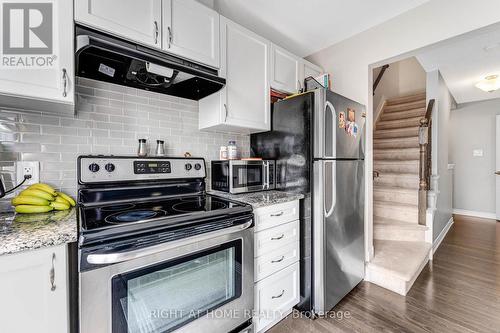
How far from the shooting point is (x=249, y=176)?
5.99 ft

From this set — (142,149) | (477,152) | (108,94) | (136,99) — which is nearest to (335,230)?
(142,149)

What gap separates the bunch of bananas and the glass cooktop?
4.8 inches

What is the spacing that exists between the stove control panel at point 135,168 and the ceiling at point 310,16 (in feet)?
4.40

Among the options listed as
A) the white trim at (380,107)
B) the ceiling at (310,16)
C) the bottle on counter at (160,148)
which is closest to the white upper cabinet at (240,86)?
the ceiling at (310,16)

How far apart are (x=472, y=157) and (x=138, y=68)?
20.6 feet

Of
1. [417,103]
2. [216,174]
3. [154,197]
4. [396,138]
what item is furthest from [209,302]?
[417,103]

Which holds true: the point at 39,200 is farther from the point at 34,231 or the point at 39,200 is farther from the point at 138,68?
the point at 138,68

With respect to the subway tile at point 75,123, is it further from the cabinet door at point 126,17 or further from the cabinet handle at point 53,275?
the cabinet handle at point 53,275

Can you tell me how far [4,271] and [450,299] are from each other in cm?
288

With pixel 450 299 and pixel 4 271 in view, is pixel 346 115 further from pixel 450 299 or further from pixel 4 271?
pixel 4 271

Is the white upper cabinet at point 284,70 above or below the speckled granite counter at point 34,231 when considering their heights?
above

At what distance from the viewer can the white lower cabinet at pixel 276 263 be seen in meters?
1.50

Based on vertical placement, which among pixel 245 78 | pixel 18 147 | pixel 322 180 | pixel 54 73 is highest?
pixel 245 78

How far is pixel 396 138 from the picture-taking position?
13.1ft
